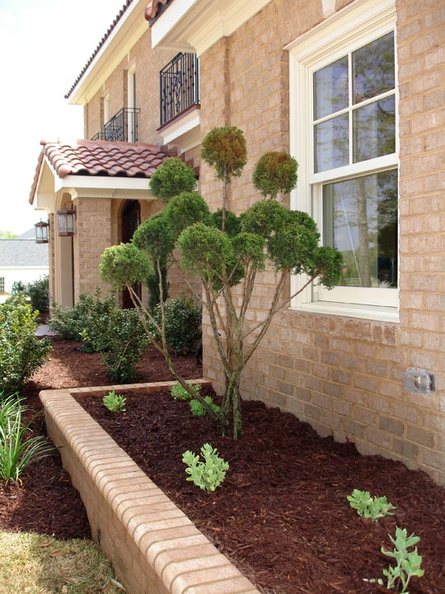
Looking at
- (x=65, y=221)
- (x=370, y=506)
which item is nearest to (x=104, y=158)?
(x=65, y=221)

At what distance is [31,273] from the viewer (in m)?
54.1

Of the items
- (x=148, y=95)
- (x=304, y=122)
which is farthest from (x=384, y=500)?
(x=148, y=95)

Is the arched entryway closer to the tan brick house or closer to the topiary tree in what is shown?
the tan brick house

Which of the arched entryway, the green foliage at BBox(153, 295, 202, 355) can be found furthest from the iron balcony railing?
the green foliage at BBox(153, 295, 202, 355)

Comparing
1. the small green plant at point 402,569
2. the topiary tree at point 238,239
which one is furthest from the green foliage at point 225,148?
the small green plant at point 402,569

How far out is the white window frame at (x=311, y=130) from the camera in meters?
3.86

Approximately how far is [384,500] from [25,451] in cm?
325

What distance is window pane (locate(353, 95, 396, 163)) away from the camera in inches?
152

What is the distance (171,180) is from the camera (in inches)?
175

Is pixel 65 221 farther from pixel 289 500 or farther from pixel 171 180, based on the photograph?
pixel 289 500

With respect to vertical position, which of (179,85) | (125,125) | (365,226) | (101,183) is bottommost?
(365,226)

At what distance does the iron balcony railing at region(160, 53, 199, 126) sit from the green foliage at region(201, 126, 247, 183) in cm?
724

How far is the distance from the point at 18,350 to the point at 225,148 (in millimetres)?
3720

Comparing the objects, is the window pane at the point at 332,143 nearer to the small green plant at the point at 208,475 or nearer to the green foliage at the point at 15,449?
the small green plant at the point at 208,475
